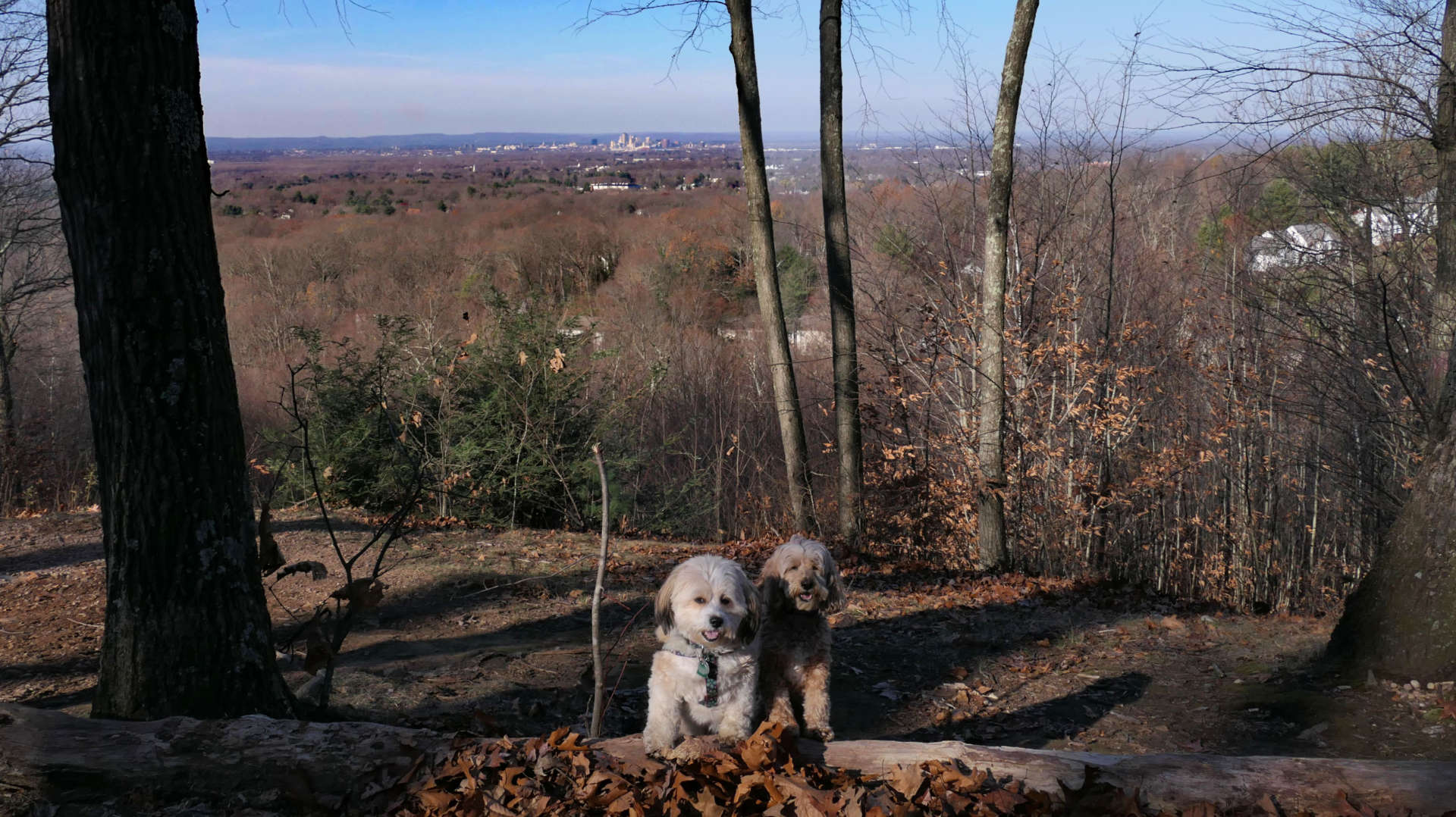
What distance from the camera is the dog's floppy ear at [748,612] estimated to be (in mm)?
3498

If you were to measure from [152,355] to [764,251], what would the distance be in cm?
717

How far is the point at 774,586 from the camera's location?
398 centimetres

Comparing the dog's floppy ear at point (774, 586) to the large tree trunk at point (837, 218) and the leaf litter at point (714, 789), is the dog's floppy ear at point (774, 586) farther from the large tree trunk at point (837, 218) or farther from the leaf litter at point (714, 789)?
the large tree trunk at point (837, 218)

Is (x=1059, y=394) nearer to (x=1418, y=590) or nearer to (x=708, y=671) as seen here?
(x=1418, y=590)

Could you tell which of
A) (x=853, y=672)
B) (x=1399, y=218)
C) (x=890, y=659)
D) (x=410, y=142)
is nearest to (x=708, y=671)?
(x=853, y=672)

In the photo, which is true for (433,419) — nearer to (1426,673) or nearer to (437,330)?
(437,330)

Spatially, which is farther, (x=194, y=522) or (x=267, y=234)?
(x=267, y=234)

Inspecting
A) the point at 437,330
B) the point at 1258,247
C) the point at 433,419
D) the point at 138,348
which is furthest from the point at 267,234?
the point at 138,348

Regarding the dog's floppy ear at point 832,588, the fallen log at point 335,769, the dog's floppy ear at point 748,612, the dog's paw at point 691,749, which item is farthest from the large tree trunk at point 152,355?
the dog's floppy ear at point 832,588

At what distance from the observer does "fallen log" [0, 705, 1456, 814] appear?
3.15 meters

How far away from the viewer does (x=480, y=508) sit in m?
12.1

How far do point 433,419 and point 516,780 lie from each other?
30.8ft

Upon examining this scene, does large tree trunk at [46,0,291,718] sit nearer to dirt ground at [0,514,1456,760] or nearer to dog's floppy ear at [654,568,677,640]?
dirt ground at [0,514,1456,760]

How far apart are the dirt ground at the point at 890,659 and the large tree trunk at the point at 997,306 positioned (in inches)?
29.6
